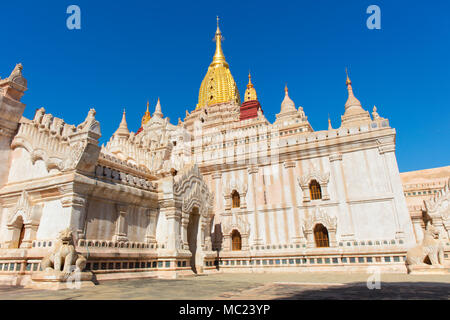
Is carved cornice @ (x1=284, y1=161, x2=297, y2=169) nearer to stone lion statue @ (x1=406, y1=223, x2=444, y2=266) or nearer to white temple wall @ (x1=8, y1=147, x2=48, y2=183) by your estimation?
stone lion statue @ (x1=406, y1=223, x2=444, y2=266)

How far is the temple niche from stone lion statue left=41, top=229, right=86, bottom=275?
0.06 meters

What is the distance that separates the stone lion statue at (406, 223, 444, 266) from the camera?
1483cm

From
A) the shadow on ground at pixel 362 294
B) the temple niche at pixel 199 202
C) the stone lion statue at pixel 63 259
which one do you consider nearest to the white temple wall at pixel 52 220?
the temple niche at pixel 199 202

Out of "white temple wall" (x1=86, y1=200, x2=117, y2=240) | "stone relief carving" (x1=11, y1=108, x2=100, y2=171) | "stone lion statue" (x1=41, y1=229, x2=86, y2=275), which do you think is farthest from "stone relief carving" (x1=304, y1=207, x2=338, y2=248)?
"stone lion statue" (x1=41, y1=229, x2=86, y2=275)

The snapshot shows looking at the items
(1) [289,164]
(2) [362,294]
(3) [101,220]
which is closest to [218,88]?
(1) [289,164]

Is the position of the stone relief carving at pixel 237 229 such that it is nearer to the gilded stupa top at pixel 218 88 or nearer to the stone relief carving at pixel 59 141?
the stone relief carving at pixel 59 141

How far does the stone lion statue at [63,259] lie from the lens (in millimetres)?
9652

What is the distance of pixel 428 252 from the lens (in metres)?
15.1

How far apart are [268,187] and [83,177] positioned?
1360 cm

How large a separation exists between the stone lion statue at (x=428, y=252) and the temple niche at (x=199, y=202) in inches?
55.3

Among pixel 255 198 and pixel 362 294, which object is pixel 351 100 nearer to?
pixel 255 198

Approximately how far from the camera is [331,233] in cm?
1972

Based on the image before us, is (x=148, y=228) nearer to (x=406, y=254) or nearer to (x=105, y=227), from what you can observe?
(x=105, y=227)
